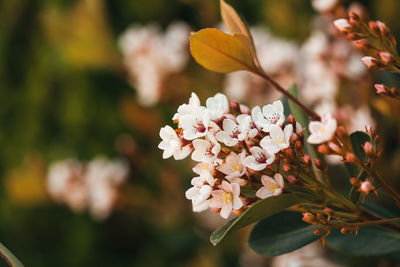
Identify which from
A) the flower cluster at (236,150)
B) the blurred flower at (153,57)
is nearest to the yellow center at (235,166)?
the flower cluster at (236,150)

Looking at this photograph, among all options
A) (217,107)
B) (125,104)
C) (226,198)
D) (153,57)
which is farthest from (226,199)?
(125,104)

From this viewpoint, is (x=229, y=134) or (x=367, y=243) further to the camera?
(x=367, y=243)

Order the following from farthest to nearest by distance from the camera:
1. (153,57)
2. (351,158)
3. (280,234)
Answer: (153,57)
(280,234)
(351,158)

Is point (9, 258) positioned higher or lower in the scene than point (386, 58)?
lower

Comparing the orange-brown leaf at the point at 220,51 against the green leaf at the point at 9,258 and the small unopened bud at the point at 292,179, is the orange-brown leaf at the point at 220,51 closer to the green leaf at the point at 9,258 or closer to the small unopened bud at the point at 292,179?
the small unopened bud at the point at 292,179

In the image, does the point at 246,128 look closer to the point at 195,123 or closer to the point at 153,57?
the point at 195,123

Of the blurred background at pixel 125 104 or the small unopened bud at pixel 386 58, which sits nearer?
the small unopened bud at pixel 386 58

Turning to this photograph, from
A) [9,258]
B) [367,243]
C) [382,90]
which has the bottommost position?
[367,243]
